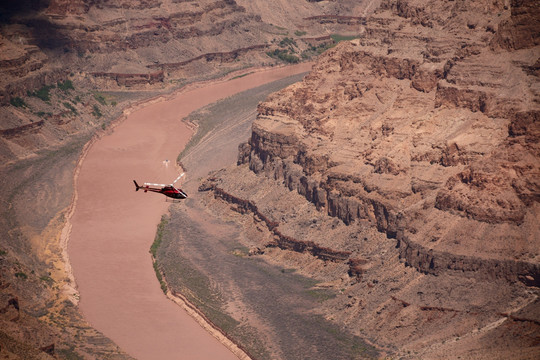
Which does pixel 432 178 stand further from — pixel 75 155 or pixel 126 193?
pixel 75 155

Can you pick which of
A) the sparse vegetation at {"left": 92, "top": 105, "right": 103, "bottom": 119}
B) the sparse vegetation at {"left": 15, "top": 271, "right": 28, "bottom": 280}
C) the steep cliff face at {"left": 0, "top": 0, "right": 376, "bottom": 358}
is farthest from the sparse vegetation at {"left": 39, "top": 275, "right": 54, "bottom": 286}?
the sparse vegetation at {"left": 92, "top": 105, "right": 103, "bottom": 119}

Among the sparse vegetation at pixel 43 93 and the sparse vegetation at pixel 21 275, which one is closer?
the sparse vegetation at pixel 21 275

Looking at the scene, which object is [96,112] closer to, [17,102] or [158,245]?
[17,102]

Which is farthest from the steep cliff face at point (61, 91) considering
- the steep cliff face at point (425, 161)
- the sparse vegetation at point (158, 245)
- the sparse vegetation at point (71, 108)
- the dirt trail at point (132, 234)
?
the steep cliff face at point (425, 161)

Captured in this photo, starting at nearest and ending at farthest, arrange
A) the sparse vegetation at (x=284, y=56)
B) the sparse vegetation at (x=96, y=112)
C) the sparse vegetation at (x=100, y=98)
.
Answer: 1. the sparse vegetation at (x=96, y=112)
2. the sparse vegetation at (x=100, y=98)
3. the sparse vegetation at (x=284, y=56)

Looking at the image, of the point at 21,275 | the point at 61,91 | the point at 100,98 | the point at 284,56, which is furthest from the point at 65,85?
the point at 21,275

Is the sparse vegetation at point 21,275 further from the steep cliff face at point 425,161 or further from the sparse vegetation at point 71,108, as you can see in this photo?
the sparse vegetation at point 71,108
